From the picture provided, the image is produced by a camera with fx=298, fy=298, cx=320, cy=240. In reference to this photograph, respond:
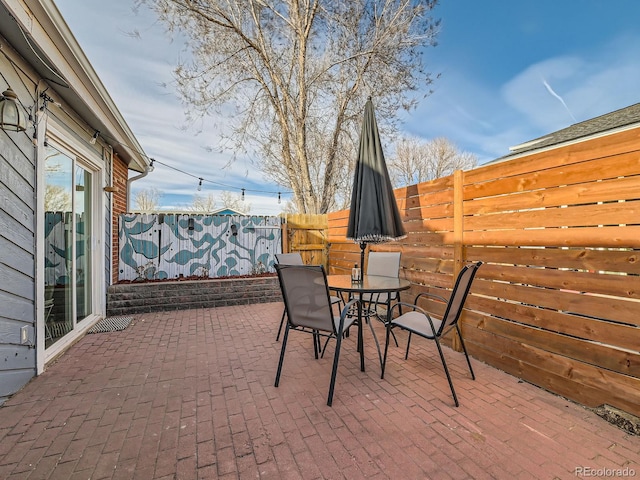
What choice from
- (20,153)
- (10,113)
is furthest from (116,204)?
(10,113)

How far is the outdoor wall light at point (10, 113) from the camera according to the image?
6.92 feet

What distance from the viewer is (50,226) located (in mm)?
3062

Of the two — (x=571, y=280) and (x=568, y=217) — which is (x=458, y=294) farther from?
(x=568, y=217)

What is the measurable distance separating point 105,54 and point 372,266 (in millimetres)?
5378

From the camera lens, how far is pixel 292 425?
1942 millimetres

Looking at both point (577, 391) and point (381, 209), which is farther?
point (381, 209)

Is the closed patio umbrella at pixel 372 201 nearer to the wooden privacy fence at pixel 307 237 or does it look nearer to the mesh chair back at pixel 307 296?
the mesh chair back at pixel 307 296

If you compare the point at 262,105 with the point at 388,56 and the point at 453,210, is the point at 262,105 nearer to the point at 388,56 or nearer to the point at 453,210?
the point at 388,56

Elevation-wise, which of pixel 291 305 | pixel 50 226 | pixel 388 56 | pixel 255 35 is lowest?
pixel 291 305

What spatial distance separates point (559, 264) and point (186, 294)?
5248 millimetres

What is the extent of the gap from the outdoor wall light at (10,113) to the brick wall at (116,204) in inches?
124

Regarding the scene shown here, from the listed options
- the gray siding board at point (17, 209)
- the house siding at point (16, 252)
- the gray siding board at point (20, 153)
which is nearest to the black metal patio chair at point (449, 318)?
the house siding at point (16, 252)

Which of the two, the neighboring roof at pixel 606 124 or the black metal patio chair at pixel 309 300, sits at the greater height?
the neighboring roof at pixel 606 124

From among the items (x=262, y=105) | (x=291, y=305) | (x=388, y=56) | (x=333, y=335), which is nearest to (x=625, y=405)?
(x=333, y=335)
